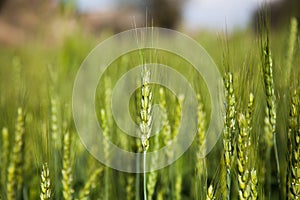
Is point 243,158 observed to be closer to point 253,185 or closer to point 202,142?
point 253,185

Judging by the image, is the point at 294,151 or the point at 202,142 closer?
the point at 294,151

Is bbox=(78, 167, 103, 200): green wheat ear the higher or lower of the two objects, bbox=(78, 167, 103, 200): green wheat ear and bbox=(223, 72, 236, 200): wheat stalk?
the lower

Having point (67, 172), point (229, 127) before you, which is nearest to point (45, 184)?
point (67, 172)

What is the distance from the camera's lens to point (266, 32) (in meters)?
0.63

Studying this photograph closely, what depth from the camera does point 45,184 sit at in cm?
53

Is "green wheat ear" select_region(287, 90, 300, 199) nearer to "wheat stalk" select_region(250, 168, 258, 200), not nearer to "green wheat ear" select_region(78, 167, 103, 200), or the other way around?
"wheat stalk" select_region(250, 168, 258, 200)

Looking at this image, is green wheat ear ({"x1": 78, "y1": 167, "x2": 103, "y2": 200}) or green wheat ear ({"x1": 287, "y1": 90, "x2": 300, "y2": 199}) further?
green wheat ear ({"x1": 78, "y1": 167, "x2": 103, "y2": 200})

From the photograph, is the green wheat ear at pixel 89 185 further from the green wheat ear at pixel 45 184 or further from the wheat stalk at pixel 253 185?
the wheat stalk at pixel 253 185

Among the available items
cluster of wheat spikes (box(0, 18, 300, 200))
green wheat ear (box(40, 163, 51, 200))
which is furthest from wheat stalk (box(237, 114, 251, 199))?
green wheat ear (box(40, 163, 51, 200))

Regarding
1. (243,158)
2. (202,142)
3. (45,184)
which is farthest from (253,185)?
(45,184)

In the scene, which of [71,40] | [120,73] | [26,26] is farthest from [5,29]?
[120,73]

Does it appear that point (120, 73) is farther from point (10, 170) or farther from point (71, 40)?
point (71, 40)

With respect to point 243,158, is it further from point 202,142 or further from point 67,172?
point 67,172

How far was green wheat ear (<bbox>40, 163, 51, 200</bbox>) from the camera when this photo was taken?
525 millimetres
